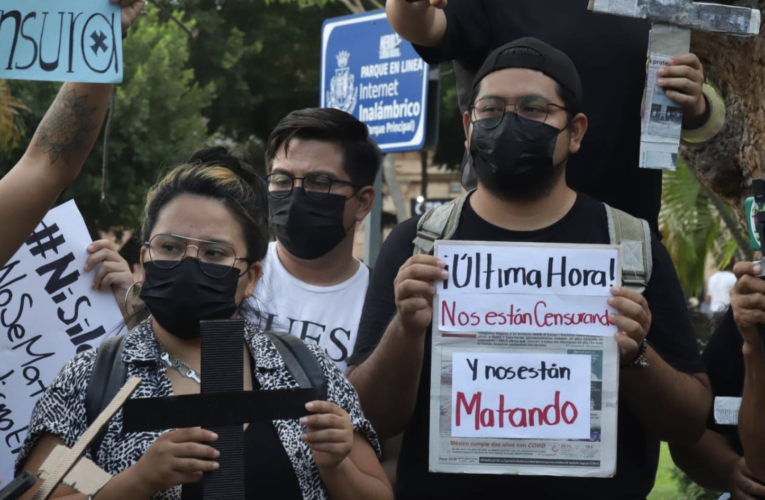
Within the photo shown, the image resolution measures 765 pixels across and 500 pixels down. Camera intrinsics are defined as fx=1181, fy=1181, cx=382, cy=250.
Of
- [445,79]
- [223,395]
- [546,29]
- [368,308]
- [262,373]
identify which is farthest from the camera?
[445,79]

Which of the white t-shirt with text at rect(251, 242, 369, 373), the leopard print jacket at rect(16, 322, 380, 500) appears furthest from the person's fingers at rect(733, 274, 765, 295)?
the white t-shirt with text at rect(251, 242, 369, 373)

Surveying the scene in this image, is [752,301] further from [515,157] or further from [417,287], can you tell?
[417,287]

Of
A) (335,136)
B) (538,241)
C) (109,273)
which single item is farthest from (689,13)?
(109,273)

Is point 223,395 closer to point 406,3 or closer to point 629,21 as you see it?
point 406,3

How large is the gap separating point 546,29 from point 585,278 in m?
0.98

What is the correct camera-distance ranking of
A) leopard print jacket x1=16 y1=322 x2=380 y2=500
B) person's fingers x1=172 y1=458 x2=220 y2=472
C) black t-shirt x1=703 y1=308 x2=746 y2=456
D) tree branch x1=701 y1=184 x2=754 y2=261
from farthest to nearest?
1. tree branch x1=701 y1=184 x2=754 y2=261
2. black t-shirt x1=703 y1=308 x2=746 y2=456
3. leopard print jacket x1=16 y1=322 x2=380 y2=500
4. person's fingers x1=172 y1=458 x2=220 y2=472

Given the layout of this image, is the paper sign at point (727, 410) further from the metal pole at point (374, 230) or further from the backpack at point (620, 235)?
the metal pole at point (374, 230)

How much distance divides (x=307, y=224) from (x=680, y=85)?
1.32 meters

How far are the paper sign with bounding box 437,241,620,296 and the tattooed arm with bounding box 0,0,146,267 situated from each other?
1.10m

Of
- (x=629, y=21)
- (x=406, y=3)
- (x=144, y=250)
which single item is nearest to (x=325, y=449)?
(x=144, y=250)

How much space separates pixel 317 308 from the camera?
3.88m

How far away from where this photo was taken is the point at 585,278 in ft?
10.2

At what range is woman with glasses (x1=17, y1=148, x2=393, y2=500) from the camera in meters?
2.63

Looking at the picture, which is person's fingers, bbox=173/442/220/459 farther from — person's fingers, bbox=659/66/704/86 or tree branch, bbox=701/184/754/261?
tree branch, bbox=701/184/754/261
